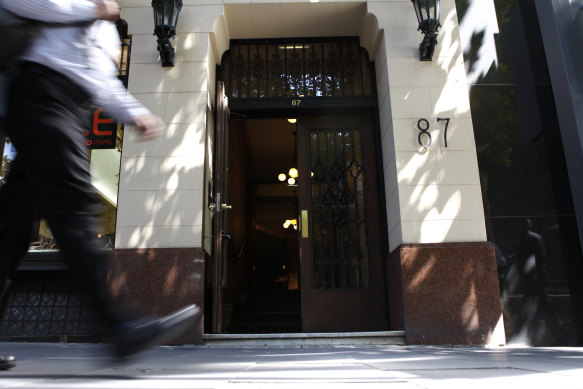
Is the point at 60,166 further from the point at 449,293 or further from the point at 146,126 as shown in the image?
the point at 449,293

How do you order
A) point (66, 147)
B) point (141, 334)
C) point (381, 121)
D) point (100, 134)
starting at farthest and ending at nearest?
point (381, 121) < point (100, 134) < point (66, 147) < point (141, 334)

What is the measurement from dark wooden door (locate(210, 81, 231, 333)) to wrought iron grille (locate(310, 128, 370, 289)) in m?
1.17

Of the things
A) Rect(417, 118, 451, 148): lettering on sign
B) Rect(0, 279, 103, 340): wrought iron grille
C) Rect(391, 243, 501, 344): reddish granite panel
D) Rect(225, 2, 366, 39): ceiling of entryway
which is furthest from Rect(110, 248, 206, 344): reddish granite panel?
Rect(225, 2, 366, 39): ceiling of entryway

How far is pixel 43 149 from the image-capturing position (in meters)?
1.64

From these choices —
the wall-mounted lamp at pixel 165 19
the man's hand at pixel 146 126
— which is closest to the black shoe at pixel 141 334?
the man's hand at pixel 146 126

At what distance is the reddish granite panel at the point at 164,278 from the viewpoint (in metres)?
4.80

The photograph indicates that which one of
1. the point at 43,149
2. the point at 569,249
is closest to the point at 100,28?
the point at 43,149

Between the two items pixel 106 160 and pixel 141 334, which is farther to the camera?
pixel 106 160

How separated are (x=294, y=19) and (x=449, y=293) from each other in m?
3.79

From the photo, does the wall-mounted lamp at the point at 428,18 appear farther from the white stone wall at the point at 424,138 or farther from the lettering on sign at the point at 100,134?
the lettering on sign at the point at 100,134

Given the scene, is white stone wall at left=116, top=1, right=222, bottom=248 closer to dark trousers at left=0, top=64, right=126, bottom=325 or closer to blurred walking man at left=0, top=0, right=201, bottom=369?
blurred walking man at left=0, top=0, right=201, bottom=369

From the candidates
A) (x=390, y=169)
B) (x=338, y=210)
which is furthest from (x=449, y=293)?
(x=338, y=210)

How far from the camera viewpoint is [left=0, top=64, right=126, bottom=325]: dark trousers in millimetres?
1602

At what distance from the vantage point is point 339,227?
5938 mm
